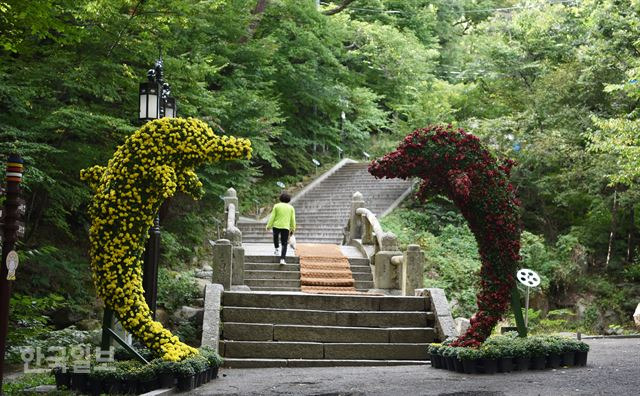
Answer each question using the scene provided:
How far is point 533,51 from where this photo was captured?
2856 centimetres

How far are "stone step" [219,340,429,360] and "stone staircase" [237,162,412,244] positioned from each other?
11724 millimetres

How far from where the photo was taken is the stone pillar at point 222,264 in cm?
1472

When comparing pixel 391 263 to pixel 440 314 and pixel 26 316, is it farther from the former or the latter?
pixel 26 316

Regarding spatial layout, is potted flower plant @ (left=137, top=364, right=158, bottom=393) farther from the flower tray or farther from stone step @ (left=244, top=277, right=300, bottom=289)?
stone step @ (left=244, top=277, right=300, bottom=289)

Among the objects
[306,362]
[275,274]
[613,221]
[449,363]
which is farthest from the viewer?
[613,221]

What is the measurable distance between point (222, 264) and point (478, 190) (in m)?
6.15

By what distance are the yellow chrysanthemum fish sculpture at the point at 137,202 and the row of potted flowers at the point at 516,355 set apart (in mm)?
3548

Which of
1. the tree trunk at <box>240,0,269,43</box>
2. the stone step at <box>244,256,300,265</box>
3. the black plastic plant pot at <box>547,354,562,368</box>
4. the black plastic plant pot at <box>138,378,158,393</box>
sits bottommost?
the black plastic plant pot at <box>138,378,158,393</box>

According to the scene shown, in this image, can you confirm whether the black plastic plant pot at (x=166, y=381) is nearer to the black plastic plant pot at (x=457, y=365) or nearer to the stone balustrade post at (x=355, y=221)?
the black plastic plant pot at (x=457, y=365)

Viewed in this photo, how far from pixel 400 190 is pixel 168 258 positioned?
1277cm

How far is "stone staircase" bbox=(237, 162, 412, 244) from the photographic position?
25.2m

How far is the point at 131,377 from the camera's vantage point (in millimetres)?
8617

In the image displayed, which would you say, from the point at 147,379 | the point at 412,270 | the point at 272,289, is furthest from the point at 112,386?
the point at 272,289

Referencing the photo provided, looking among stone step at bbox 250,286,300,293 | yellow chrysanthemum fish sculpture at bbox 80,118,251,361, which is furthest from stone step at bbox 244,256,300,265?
yellow chrysanthemum fish sculpture at bbox 80,118,251,361
